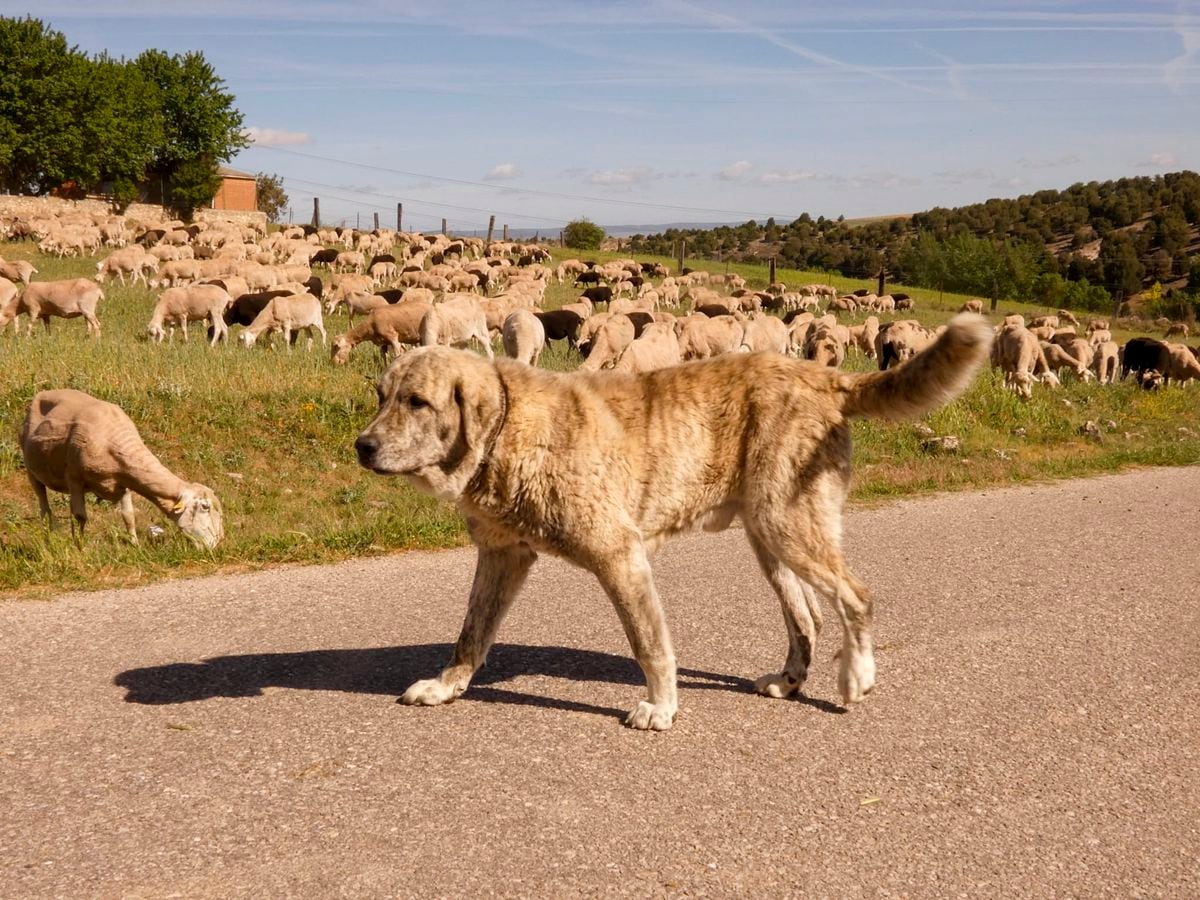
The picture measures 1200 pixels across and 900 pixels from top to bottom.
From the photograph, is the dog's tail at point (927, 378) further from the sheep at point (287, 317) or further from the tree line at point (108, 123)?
the tree line at point (108, 123)

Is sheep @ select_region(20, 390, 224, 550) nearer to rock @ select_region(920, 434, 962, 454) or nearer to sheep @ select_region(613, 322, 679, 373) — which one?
rock @ select_region(920, 434, 962, 454)

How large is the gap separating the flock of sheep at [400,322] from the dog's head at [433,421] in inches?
160

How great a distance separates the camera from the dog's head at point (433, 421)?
4.80 metres

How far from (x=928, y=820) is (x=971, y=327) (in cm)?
201

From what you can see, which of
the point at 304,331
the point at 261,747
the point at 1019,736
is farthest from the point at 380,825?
the point at 304,331

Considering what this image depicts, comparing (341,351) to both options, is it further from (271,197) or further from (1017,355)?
(271,197)

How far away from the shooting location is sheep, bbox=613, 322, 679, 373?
64.4 ft

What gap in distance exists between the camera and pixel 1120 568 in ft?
26.8

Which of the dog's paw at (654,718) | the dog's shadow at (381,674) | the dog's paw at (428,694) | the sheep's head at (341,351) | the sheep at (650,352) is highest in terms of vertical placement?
the sheep at (650,352)

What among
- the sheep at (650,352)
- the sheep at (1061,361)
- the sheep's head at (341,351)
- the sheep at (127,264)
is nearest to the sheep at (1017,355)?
the sheep at (1061,361)

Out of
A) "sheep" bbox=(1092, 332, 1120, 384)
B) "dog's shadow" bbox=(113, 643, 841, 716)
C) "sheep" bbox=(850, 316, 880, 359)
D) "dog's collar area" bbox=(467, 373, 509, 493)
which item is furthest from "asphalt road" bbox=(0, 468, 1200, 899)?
"sheep" bbox=(850, 316, 880, 359)

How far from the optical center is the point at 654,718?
5.06 meters

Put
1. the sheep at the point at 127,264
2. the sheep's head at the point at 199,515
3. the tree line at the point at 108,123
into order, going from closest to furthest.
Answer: the sheep's head at the point at 199,515 → the sheep at the point at 127,264 → the tree line at the point at 108,123

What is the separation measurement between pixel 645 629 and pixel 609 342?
1737 cm
